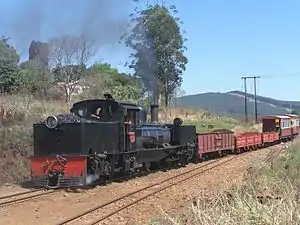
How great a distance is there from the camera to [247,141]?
35.2 meters

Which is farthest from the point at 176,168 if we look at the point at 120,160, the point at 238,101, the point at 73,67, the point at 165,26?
the point at 238,101

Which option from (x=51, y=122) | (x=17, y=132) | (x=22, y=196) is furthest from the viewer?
(x=17, y=132)

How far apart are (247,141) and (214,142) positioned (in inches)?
288

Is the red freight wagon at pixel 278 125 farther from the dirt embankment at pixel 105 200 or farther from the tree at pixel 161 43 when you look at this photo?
the dirt embankment at pixel 105 200

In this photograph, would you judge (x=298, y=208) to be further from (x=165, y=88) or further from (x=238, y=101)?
(x=238, y=101)

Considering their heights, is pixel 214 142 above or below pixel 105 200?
above

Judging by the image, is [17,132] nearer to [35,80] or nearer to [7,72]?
[7,72]

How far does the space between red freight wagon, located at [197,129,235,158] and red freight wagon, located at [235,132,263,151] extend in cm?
82

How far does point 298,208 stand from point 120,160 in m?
11.0

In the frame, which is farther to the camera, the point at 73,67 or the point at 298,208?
the point at 73,67

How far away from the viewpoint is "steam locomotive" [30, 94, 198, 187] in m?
14.9

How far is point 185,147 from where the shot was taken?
23.9m

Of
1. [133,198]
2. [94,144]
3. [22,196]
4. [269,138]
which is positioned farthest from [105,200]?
[269,138]

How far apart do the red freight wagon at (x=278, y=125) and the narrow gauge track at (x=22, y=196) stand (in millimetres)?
35355
